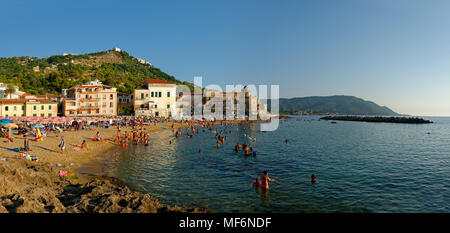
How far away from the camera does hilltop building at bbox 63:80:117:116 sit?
5444 centimetres

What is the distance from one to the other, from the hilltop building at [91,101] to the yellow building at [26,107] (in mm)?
4365

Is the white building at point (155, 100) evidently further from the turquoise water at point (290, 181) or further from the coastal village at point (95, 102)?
the turquoise water at point (290, 181)

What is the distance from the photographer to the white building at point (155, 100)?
61069mm

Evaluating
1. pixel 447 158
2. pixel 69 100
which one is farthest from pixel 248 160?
pixel 69 100

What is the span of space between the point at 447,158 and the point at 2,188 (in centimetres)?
3696

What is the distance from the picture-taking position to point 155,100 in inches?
2461

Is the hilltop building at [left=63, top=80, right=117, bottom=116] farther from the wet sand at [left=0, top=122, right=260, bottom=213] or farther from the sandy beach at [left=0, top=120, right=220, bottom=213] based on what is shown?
the sandy beach at [left=0, top=120, right=220, bottom=213]

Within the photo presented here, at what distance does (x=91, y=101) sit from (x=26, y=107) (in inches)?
480

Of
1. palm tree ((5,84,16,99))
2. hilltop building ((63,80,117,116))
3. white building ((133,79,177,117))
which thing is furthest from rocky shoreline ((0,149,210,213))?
palm tree ((5,84,16,99))

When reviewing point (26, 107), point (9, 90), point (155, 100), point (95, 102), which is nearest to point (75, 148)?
point (26, 107)


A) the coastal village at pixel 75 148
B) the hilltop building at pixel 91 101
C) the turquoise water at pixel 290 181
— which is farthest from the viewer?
the hilltop building at pixel 91 101

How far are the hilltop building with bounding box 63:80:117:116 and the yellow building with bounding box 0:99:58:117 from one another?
14.3 ft

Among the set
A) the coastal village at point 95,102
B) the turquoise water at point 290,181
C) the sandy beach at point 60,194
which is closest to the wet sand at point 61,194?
the sandy beach at point 60,194

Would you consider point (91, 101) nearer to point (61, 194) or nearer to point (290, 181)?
point (61, 194)
